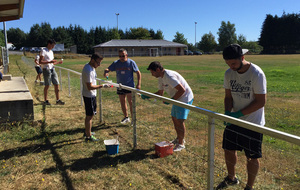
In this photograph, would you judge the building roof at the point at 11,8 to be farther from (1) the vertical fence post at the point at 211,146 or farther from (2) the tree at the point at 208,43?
(2) the tree at the point at 208,43

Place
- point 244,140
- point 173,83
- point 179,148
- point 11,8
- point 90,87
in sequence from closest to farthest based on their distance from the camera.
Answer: point 244,140, point 173,83, point 179,148, point 90,87, point 11,8

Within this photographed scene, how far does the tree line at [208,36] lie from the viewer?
7462 cm

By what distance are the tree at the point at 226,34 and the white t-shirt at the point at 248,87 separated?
91523mm

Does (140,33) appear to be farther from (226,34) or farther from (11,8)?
(11,8)

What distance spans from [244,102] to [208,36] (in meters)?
89.3

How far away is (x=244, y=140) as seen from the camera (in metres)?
2.75

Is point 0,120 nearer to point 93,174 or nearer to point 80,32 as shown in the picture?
point 93,174

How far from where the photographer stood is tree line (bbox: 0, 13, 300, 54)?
245 feet

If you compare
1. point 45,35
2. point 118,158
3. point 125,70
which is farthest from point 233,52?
point 45,35

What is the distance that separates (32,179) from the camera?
342 cm

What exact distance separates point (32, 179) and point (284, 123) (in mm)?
5341

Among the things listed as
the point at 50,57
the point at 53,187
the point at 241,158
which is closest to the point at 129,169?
the point at 53,187

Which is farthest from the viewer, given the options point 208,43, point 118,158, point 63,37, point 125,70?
point 208,43

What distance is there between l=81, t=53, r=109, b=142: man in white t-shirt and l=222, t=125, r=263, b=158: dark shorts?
236cm
